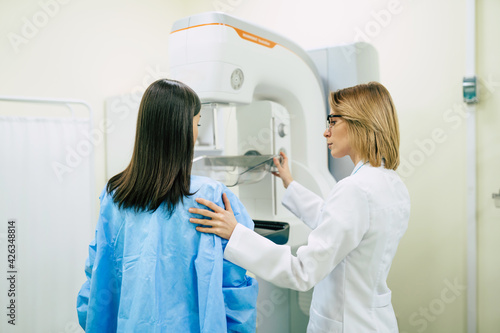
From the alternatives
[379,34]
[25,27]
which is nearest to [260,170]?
[379,34]

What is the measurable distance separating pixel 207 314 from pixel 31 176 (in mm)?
1120

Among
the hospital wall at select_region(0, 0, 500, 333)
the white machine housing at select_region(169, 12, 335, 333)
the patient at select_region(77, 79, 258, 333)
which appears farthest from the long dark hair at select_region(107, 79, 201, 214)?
the hospital wall at select_region(0, 0, 500, 333)

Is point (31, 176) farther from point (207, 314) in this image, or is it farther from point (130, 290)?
point (207, 314)

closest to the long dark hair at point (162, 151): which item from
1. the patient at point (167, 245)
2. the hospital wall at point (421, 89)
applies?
the patient at point (167, 245)

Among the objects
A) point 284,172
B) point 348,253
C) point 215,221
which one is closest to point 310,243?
point 348,253

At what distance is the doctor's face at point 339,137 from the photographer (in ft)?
3.57

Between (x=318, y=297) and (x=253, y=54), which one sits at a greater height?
(x=253, y=54)

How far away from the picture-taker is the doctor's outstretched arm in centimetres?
92

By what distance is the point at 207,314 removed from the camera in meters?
0.87

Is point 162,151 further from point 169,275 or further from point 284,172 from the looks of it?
point 284,172

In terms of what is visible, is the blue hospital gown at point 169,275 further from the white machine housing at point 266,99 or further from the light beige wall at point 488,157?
the light beige wall at point 488,157

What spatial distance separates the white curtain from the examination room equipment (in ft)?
2.46

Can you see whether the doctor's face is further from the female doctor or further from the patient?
the patient

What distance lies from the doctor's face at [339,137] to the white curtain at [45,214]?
109cm
